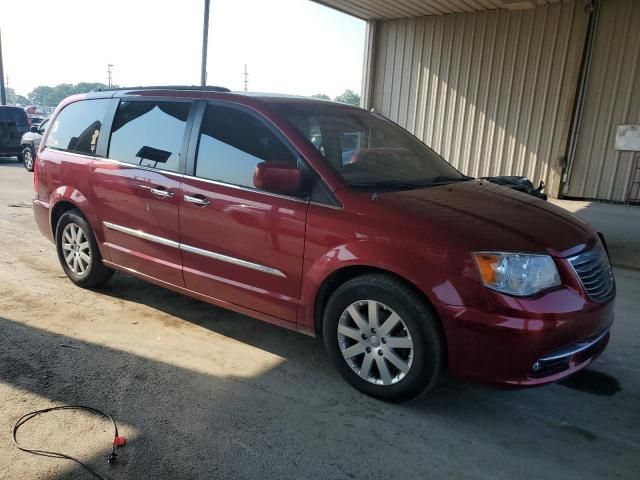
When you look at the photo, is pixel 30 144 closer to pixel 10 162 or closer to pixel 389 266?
pixel 10 162

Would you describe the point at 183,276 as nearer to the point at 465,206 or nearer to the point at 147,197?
the point at 147,197

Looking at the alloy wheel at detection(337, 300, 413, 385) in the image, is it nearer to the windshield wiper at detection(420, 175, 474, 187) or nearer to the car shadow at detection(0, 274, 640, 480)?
the car shadow at detection(0, 274, 640, 480)

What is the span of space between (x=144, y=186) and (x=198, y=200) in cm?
62

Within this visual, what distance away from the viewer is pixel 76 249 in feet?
15.6

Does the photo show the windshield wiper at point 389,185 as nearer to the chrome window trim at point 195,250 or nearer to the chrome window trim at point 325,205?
the chrome window trim at point 325,205

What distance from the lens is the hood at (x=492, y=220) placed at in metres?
2.74

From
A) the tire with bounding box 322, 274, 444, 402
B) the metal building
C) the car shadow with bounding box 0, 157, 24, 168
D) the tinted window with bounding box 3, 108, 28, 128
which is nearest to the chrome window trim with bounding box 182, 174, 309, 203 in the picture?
the tire with bounding box 322, 274, 444, 402

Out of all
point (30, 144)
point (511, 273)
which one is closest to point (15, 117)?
point (30, 144)

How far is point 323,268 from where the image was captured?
3098mm

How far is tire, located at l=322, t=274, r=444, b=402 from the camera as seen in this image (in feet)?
9.22

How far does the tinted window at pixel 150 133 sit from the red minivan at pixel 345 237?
0.01m

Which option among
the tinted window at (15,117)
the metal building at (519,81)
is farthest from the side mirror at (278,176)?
the tinted window at (15,117)

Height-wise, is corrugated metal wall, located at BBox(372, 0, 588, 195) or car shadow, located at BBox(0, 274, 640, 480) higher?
corrugated metal wall, located at BBox(372, 0, 588, 195)

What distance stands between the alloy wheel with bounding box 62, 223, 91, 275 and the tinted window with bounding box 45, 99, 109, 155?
0.72m
